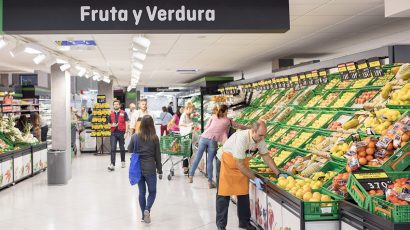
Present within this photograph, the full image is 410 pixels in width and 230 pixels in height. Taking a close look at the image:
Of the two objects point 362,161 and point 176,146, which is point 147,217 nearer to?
point 362,161

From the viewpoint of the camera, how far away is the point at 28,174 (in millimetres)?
10992

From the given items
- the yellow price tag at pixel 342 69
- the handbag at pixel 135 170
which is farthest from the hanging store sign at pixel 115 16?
the handbag at pixel 135 170

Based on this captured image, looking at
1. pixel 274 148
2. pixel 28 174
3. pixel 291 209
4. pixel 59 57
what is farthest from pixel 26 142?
pixel 291 209

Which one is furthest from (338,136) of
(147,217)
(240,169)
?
(147,217)

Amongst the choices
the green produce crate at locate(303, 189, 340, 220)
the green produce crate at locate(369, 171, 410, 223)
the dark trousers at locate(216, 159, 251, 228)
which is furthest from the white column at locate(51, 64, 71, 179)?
the green produce crate at locate(369, 171, 410, 223)

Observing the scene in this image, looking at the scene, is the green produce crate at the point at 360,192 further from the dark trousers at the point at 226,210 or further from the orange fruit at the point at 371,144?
the dark trousers at the point at 226,210

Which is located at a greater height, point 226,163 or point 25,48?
point 25,48

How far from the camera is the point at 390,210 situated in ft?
11.1

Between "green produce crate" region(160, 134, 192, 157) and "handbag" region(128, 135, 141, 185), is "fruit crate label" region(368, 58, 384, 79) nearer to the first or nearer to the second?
"handbag" region(128, 135, 141, 185)

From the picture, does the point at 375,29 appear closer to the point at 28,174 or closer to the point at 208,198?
the point at 208,198

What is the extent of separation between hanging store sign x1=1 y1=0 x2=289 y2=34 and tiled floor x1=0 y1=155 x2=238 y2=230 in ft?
10.8

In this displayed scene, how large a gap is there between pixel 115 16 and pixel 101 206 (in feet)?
15.1

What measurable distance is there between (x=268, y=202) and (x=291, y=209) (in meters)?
0.91

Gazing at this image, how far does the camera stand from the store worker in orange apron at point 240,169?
553 cm
